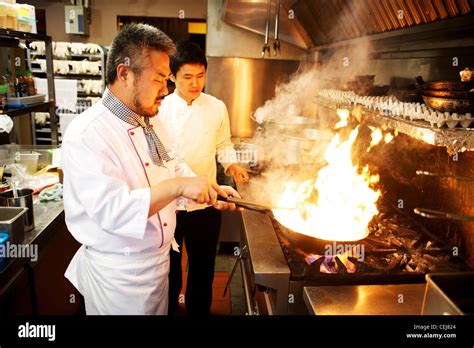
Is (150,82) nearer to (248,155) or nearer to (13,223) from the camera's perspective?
(13,223)

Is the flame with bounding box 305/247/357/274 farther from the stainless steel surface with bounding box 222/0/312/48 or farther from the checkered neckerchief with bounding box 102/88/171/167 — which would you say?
the stainless steel surface with bounding box 222/0/312/48

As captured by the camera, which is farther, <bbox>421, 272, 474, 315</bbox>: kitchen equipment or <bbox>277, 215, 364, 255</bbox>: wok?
<bbox>277, 215, 364, 255</bbox>: wok

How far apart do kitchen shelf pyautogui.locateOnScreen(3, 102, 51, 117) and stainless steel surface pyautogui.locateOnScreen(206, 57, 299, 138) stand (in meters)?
2.67

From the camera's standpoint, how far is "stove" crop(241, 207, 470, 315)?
1.76 m

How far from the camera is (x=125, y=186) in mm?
1595

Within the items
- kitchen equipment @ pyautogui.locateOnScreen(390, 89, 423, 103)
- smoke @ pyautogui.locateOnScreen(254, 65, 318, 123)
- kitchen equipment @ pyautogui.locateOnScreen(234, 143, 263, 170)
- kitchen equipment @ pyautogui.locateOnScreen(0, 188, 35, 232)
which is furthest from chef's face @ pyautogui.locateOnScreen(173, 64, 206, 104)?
smoke @ pyautogui.locateOnScreen(254, 65, 318, 123)

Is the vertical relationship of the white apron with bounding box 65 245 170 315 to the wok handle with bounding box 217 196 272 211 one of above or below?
below

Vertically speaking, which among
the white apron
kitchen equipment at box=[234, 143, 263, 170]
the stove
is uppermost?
kitchen equipment at box=[234, 143, 263, 170]

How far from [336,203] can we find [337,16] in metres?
2.25

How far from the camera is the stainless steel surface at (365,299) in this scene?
156cm

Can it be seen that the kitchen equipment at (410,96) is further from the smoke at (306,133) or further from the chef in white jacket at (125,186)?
the chef in white jacket at (125,186)

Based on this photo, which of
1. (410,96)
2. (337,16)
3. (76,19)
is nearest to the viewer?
(410,96)

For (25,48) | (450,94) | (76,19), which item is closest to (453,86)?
(450,94)

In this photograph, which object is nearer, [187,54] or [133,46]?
[133,46]
